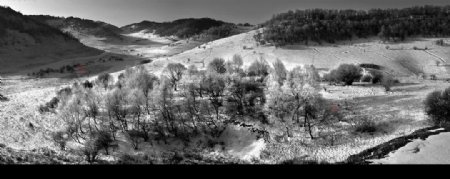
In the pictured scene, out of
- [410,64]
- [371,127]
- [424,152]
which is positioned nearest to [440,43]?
[410,64]

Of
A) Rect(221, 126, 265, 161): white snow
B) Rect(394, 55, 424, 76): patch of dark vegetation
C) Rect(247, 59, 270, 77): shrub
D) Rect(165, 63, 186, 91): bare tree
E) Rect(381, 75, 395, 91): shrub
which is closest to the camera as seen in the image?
Rect(221, 126, 265, 161): white snow

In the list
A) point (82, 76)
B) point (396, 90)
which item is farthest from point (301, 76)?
point (82, 76)

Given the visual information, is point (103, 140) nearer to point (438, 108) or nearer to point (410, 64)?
point (438, 108)

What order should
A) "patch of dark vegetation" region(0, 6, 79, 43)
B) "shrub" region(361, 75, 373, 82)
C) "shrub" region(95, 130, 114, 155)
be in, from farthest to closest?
"patch of dark vegetation" region(0, 6, 79, 43)
"shrub" region(361, 75, 373, 82)
"shrub" region(95, 130, 114, 155)

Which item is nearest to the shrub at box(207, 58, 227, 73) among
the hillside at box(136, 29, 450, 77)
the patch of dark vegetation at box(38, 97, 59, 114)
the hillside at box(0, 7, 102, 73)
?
the hillside at box(136, 29, 450, 77)

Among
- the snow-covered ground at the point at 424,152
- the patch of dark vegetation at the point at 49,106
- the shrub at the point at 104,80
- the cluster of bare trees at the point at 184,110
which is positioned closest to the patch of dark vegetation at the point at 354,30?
the shrub at the point at 104,80

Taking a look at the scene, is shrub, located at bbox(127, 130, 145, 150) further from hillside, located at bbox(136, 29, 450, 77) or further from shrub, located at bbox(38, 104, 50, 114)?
hillside, located at bbox(136, 29, 450, 77)
